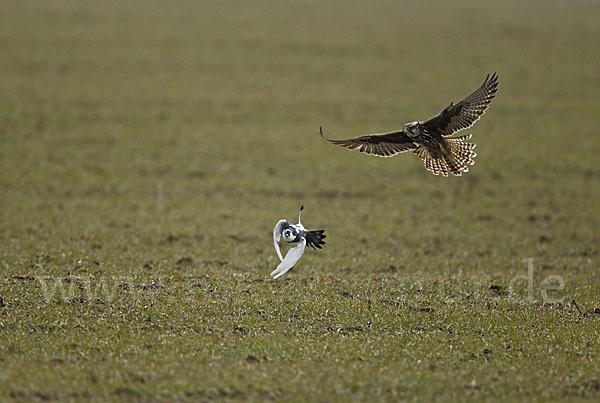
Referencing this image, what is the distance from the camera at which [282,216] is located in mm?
18656

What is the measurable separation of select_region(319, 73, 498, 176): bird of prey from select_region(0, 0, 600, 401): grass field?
219cm

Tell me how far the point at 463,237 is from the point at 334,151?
10.6 meters

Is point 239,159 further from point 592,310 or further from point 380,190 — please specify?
point 592,310

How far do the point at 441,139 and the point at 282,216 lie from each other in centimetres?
818

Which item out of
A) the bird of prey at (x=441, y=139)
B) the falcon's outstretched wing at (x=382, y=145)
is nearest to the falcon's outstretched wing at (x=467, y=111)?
the bird of prey at (x=441, y=139)

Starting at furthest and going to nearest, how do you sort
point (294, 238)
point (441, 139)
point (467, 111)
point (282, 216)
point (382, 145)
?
point (282, 216) → point (382, 145) → point (441, 139) → point (467, 111) → point (294, 238)

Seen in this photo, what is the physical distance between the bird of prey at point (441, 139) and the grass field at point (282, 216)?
2191 mm

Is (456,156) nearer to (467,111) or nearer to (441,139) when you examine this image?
(441,139)

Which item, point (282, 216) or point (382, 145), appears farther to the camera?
point (282, 216)

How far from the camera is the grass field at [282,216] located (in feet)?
28.3

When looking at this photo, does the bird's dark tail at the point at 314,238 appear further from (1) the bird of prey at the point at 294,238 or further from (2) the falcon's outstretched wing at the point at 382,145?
(2) the falcon's outstretched wing at the point at 382,145

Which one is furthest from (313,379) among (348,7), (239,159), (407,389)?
(348,7)

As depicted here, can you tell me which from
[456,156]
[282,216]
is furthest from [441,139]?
[282,216]

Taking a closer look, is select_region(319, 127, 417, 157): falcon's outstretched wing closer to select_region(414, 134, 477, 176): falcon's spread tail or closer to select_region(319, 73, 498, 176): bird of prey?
select_region(319, 73, 498, 176): bird of prey
